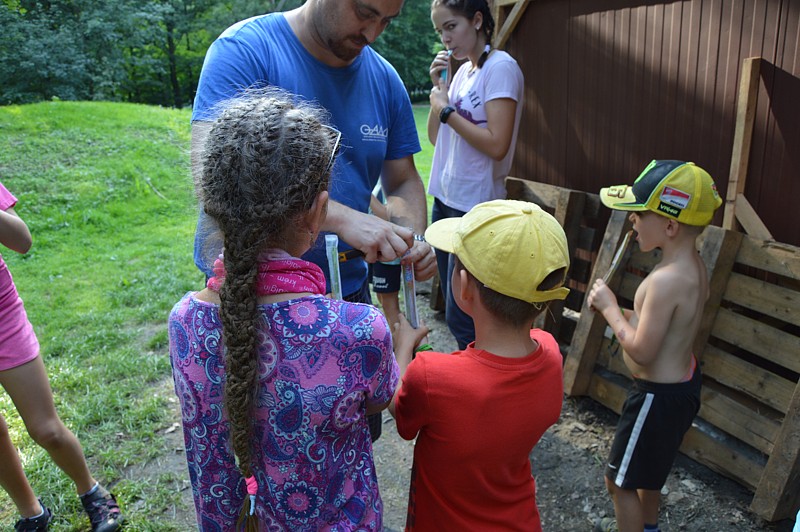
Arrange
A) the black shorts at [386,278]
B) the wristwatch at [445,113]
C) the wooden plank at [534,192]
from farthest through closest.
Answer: the wooden plank at [534,192] < the wristwatch at [445,113] < the black shorts at [386,278]

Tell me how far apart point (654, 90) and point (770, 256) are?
132 cm

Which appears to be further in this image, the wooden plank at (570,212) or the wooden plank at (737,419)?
the wooden plank at (570,212)

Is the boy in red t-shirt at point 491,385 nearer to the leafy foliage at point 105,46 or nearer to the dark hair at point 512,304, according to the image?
the dark hair at point 512,304

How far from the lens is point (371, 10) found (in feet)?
6.79

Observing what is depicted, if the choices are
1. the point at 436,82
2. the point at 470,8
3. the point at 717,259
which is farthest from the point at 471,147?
the point at 717,259

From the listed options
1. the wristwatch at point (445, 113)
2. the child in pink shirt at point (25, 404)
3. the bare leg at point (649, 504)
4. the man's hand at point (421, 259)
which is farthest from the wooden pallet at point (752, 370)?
the child in pink shirt at point (25, 404)

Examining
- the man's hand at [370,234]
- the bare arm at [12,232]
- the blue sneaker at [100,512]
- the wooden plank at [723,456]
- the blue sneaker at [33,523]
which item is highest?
the man's hand at [370,234]

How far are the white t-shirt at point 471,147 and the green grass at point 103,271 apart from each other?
166cm

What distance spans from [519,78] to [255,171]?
2713 mm

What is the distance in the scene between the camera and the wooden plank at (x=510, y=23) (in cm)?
461

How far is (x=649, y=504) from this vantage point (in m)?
2.63

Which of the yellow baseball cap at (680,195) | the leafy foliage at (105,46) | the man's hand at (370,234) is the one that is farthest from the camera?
the leafy foliage at (105,46)

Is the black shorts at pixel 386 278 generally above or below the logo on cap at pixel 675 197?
below

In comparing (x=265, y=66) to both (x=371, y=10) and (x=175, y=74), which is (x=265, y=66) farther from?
(x=175, y=74)
